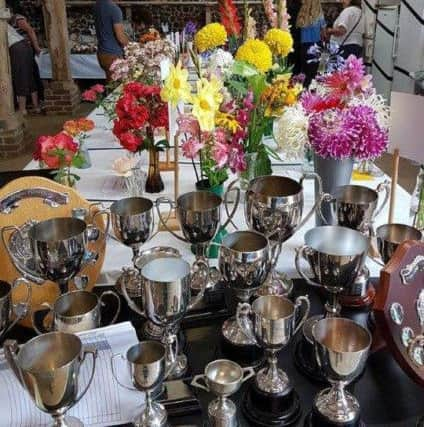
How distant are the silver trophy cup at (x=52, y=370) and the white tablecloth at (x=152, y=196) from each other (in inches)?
18.0

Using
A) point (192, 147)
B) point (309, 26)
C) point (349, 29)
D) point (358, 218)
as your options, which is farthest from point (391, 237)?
point (349, 29)

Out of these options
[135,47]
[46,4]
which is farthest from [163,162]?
[46,4]

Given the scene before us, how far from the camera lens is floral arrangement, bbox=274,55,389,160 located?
1149 millimetres

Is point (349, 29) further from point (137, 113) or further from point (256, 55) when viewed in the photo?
point (137, 113)

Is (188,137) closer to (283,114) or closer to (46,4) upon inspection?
(283,114)

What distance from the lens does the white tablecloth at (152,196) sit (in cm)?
128

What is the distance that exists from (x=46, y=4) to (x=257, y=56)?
5.08 metres

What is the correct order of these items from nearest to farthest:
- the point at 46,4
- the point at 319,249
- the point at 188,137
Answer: the point at 319,249
the point at 188,137
the point at 46,4

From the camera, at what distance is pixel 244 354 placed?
93 cm

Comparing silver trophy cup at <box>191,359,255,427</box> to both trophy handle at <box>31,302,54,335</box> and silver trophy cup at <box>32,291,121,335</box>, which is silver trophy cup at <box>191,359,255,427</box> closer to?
silver trophy cup at <box>32,291,121,335</box>

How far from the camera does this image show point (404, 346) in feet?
2.77

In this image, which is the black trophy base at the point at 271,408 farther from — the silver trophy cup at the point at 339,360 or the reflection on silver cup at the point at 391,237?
the reflection on silver cup at the point at 391,237

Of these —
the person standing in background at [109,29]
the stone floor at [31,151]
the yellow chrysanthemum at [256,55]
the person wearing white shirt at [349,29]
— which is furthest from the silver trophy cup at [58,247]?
the person wearing white shirt at [349,29]

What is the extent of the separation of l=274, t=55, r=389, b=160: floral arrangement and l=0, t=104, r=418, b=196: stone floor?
2.07 m
